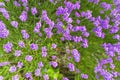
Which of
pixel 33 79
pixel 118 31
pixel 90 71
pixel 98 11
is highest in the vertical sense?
pixel 98 11

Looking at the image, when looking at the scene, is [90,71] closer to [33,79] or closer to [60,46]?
[60,46]

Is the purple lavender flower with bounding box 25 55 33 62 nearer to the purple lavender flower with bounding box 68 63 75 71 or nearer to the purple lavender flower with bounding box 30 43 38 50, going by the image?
the purple lavender flower with bounding box 30 43 38 50

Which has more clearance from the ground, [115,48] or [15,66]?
[115,48]

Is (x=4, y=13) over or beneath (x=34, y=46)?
over

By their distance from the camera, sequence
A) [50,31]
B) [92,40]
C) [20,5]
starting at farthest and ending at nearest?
[92,40] → [20,5] → [50,31]

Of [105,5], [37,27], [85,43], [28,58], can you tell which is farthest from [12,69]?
[105,5]

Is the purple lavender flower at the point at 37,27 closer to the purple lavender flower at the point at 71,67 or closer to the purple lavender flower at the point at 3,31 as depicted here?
the purple lavender flower at the point at 3,31

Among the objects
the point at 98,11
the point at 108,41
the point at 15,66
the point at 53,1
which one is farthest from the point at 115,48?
the point at 15,66

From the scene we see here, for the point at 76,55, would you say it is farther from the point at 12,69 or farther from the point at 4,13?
the point at 4,13
